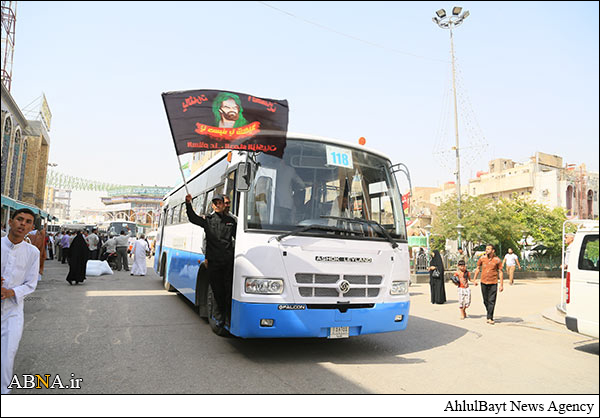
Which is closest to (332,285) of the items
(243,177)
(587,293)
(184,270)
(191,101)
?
(243,177)

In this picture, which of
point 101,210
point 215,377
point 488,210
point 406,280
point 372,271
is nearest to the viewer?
point 215,377

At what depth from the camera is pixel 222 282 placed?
6.20m

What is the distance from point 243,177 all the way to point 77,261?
10.9 meters

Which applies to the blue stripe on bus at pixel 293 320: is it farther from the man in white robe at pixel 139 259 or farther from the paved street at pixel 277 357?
the man in white robe at pixel 139 259

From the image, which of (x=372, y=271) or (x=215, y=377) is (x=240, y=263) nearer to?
(x=215, y=377)

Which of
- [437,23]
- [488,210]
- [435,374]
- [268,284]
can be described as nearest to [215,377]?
[268,284]

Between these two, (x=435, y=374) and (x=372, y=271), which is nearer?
(x=435, y=374)

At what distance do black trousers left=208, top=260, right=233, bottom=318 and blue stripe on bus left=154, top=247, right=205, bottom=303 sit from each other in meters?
1.44

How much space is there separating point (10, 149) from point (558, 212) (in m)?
37.7

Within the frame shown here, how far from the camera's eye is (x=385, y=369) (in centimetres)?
561

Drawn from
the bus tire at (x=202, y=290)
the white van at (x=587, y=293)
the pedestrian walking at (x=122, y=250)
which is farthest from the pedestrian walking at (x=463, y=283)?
the pedestrian walking at (x=122, y=250)

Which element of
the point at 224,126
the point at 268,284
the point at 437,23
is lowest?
the point at 268,284

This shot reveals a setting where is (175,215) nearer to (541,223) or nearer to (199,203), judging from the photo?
(199,203)

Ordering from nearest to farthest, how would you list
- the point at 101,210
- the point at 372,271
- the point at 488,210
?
the point at 372,271 → the point at 488,210 → the point at 101,210
